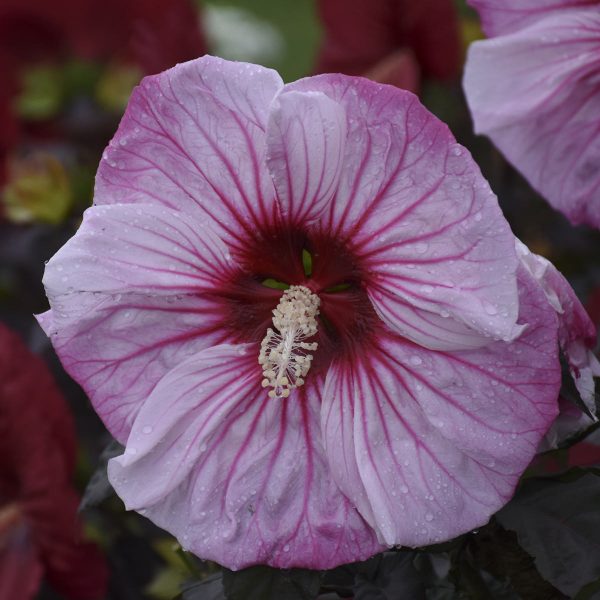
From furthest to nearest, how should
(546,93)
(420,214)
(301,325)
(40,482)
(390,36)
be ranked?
(390,36) → (40,482) → (546,93) → (301,325) → (420,214)

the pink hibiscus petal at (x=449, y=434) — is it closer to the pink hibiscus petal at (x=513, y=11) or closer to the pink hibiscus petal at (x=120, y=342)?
the pink hibiscus petal at (x=120, y=342)

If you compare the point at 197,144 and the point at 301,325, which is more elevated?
the point at 197,144

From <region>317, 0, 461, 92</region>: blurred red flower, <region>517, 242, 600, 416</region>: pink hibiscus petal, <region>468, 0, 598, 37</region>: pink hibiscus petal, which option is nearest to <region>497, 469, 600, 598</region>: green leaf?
<region>517, 242, 600, 416</region>: pink hibiscus petal

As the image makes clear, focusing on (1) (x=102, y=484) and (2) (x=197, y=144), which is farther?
(1) (x=102, y=484)

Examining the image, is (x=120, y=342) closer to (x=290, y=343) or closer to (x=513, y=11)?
(x=290, y=343)

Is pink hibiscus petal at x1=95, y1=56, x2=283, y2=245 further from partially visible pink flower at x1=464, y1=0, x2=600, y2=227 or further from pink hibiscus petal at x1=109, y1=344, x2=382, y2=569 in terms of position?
partially visible pink flower at x1=464, y1=0, x2=600, y2=227

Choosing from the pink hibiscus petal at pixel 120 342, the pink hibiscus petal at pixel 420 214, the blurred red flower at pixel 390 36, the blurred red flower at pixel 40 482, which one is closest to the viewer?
the pink hibiscus petal at pixel 420 214

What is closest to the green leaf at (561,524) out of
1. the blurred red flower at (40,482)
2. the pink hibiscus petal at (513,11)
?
the pink hibiscus petal at (513,11)

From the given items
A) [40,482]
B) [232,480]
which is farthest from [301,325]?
[40,482]
